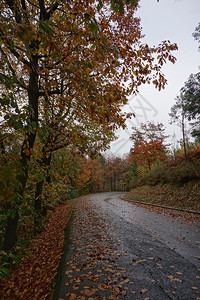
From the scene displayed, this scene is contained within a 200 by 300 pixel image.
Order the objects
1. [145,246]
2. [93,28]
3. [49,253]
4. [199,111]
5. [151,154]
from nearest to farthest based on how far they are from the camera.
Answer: [93,28], [145,246], [49,253], [199,111], [151,154]

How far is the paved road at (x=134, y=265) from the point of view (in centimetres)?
306

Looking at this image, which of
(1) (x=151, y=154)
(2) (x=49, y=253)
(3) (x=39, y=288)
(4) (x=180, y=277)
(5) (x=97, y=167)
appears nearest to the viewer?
(4) (x=180, y=277)

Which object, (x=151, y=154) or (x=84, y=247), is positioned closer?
(x=84, y=247)

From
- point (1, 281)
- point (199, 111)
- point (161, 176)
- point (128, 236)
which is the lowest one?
point (1, 281)

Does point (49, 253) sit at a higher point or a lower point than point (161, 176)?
lower

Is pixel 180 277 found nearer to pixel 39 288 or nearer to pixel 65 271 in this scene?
pixel 65 271

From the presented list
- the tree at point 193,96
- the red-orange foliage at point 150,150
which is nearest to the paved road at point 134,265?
the tree at point 193,96

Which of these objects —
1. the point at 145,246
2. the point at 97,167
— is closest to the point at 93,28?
Answer: the point at 145,246

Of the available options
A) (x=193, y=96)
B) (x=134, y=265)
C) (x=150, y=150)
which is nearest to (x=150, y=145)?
(x=150, y=150)

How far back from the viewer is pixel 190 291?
2.96m

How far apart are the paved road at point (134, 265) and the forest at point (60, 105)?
1438 millimetres

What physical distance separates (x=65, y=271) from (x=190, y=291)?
2.57 m

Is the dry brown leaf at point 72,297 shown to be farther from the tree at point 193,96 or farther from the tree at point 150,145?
the tree at point 150,145

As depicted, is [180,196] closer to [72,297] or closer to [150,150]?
[150,150]
